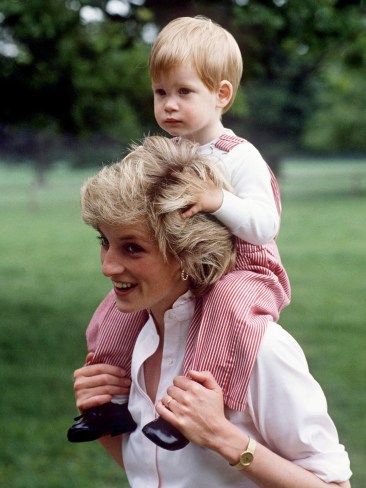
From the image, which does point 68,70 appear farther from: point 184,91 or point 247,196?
point 247,196

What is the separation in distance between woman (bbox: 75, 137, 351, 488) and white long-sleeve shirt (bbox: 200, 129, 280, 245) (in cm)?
5

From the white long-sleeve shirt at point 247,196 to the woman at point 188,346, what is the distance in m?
0.05

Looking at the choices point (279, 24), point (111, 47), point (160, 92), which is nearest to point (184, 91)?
point (160, 92)

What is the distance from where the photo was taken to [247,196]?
231cm

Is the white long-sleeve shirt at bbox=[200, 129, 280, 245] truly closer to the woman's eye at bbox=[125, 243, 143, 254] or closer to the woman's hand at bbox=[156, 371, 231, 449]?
the woman's eye at bbox=[125, 243, 143, 254]

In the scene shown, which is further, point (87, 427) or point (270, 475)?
point (87, 427)

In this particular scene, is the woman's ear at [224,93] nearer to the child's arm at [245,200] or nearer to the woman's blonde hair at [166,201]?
the child's arm at [245,200]

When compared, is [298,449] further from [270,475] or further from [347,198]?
[347,198]

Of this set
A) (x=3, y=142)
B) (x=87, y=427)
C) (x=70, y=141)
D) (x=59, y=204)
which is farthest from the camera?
(x=70, y=141)

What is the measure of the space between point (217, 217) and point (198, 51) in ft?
1.50

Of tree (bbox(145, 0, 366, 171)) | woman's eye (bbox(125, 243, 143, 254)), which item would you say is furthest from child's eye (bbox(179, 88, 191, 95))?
tree (bbox(145, 0, 366, 171))

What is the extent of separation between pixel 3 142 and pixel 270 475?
56299 millimetres

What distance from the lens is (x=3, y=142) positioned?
5684cm

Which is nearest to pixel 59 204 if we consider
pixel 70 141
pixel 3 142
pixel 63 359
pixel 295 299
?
pixel 3 142
